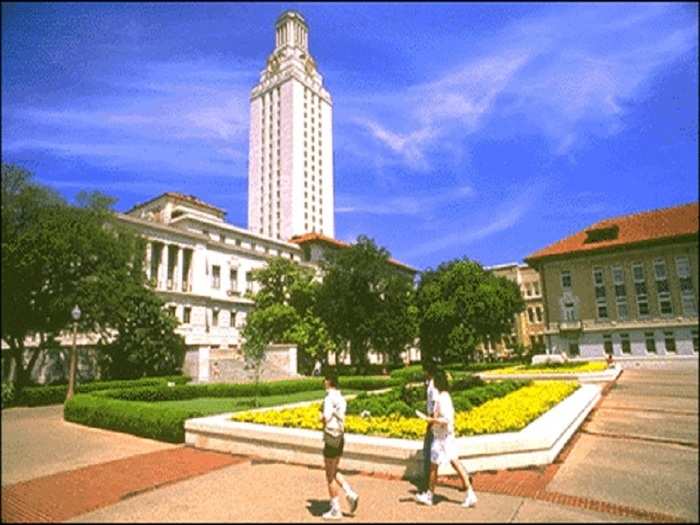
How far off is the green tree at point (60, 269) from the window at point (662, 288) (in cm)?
2749

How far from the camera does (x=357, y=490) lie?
8125 millimetres

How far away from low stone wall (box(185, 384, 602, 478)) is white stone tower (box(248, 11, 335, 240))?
84258 mm

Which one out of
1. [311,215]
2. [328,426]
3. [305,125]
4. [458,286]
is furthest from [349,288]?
[305,125]

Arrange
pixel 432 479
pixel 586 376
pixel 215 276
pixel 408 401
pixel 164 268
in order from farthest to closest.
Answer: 1. pixel 215 276
2. pixel 164 268
3. pixel 586 376
4. pixel 408 401
5. pixel 432 479

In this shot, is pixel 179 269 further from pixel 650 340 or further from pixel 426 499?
pixel 650 340

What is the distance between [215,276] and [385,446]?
52.1 m

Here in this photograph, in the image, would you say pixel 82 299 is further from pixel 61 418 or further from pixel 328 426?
pixel 328 426

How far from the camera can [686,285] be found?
4602mm

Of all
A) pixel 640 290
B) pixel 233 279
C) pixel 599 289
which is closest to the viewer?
pixel 640 290

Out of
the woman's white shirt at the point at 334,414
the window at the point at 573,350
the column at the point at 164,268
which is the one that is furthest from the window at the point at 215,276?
the woman's white shirt at the point at 334,414

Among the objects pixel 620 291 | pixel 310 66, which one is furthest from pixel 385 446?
pixel 310 66

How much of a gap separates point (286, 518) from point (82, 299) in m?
28.4

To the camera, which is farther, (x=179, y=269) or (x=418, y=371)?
(x=179, y=269)

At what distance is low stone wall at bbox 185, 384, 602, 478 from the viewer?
9070mm
